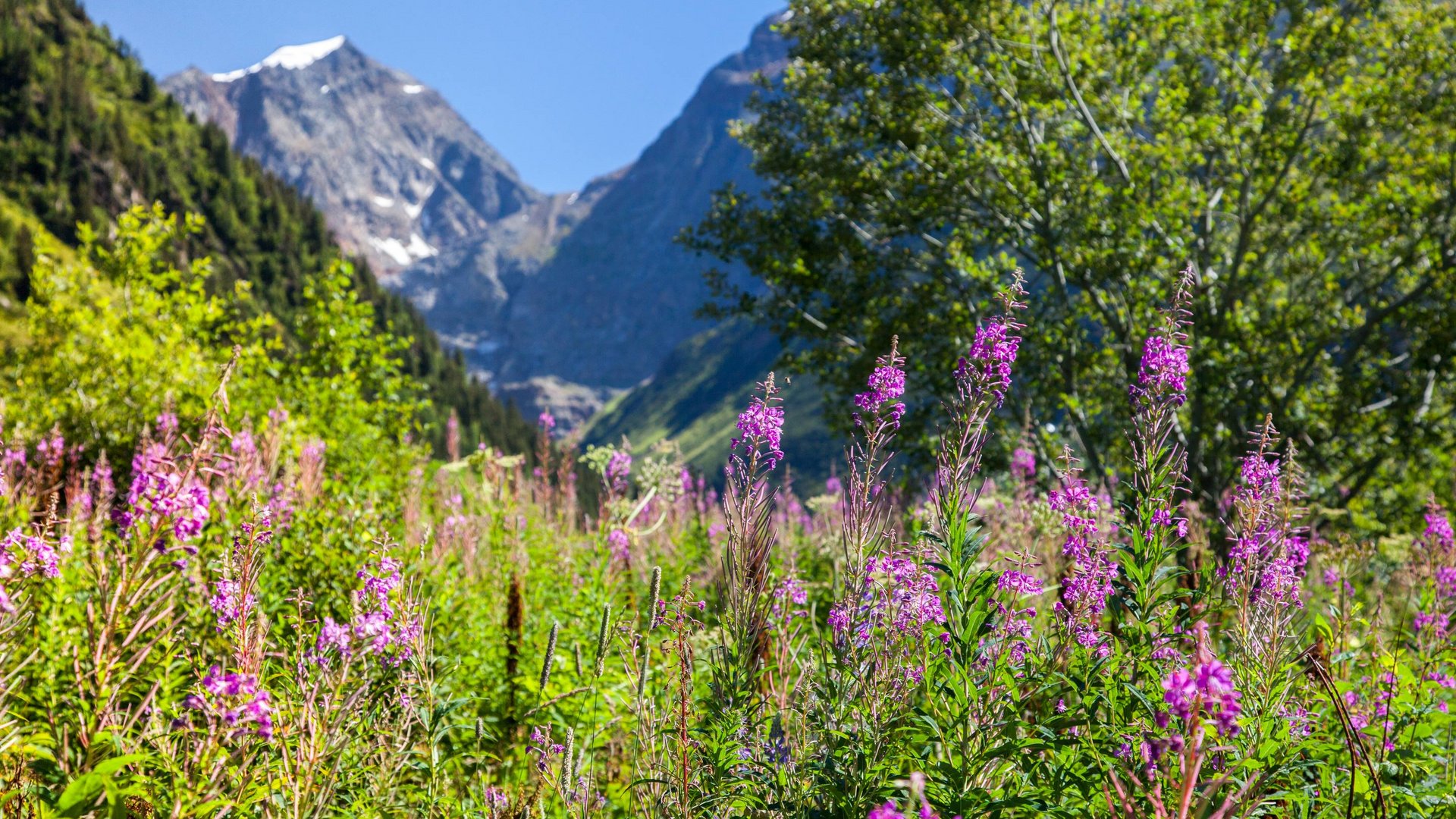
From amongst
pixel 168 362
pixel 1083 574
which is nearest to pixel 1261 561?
pixel 1083 574

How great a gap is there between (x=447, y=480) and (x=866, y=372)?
613 cm

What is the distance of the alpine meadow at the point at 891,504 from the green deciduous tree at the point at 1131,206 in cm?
9

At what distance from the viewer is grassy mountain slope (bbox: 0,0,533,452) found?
81.5 m

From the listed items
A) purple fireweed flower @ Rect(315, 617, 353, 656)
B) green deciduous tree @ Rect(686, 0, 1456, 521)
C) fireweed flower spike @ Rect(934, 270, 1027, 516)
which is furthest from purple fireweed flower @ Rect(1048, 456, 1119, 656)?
green deciduous tree @ Rect(686, 0, 1456, 521)

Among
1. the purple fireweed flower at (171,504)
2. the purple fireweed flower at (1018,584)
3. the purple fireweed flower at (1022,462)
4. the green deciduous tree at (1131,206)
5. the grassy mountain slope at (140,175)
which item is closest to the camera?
the purple fireweed flower at (1018,584)

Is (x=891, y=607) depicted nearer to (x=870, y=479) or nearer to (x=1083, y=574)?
(x=870, y=479)

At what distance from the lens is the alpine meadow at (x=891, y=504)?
8.13 ft

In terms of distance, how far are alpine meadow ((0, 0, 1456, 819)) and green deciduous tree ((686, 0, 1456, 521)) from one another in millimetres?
89

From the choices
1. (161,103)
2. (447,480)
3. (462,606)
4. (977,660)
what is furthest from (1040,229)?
(161,103)

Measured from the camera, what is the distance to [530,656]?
4.62 metres

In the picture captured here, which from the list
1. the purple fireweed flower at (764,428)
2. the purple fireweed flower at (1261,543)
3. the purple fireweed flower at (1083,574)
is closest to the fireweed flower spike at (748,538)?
the purple fireweed flower at (764,428)

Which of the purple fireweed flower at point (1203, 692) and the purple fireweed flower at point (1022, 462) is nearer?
the purple fireweed flower at point (1203, 692)

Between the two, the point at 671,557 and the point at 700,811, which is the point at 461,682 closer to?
the point at 700,811

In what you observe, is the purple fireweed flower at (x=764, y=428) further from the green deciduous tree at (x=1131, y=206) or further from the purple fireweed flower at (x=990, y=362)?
the green deciduous tree at (x=1131, y=206)
